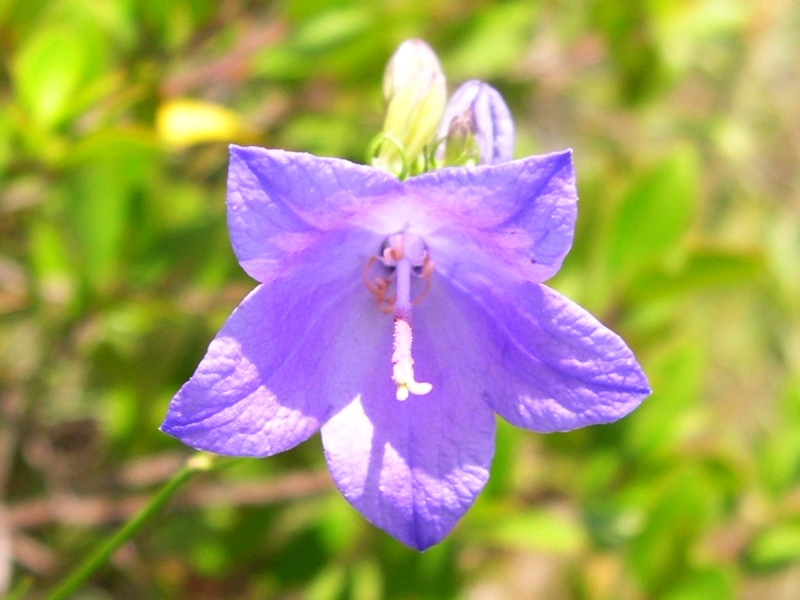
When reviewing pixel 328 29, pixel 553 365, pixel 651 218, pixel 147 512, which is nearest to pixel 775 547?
pixel 651 218

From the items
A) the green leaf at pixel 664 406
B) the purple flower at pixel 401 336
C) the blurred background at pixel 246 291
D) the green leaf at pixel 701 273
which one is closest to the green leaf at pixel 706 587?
the blurred background at pixel 246 291

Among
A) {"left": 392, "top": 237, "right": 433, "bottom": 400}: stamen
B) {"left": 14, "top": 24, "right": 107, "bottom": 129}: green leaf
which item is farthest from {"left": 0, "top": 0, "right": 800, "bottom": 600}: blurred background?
{"left": 392, "top": 237, "right": 433, "bottom": 400}: stamen

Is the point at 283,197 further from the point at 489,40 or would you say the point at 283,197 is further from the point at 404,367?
the point at 489,40

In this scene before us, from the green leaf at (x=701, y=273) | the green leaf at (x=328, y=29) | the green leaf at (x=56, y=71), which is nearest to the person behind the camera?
the green leaf at (x=56, y=71)

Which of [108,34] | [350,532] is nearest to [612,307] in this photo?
[350,532]

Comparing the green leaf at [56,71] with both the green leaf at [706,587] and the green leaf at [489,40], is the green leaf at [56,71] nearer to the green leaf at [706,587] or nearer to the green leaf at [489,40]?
the green leaf at [489,40]

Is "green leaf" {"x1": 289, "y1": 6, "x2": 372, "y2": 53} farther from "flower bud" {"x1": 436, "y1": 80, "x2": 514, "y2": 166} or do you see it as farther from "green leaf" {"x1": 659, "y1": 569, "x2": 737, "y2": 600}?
"green leaf" {"x1": 659, "y1": 569, "x2": 737, "y2": 600}

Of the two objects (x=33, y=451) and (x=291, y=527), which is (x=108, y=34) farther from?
(x=291, y=527)
